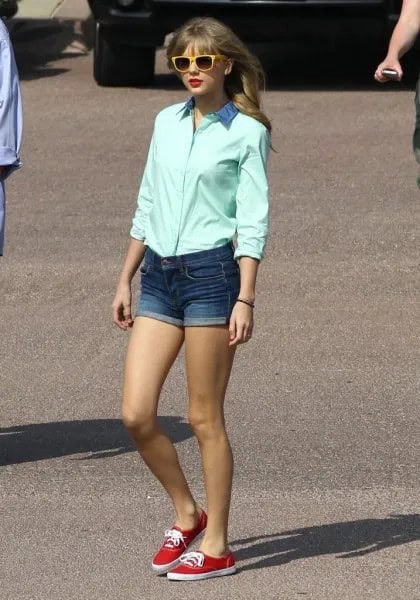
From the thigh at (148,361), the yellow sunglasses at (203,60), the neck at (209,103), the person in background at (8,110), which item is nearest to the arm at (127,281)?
the thigh at (148,361)

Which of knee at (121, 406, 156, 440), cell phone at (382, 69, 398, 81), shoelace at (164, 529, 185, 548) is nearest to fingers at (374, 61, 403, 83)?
cell phone at (382, 69, 398, 81)

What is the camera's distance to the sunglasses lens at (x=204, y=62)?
186 inches

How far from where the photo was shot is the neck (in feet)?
15.8

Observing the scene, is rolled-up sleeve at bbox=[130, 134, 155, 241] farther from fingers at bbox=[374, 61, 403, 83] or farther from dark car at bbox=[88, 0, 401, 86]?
dark car at bbox=[88, 0, 401, 86]

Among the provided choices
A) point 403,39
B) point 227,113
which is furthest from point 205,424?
point 403,39

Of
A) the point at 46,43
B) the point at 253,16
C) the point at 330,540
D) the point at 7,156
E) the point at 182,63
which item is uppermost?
the point at 182,63

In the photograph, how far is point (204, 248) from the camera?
4.81 m

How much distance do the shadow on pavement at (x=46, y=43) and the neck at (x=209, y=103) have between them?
10988mm

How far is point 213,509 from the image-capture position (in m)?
4.91

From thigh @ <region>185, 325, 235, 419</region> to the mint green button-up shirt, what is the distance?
26 centimetres

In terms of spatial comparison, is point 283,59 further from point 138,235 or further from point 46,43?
point 138,235

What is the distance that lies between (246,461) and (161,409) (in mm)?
836

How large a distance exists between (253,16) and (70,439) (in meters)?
7.62

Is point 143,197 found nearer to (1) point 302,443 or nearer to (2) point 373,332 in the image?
(1) point 302,443
